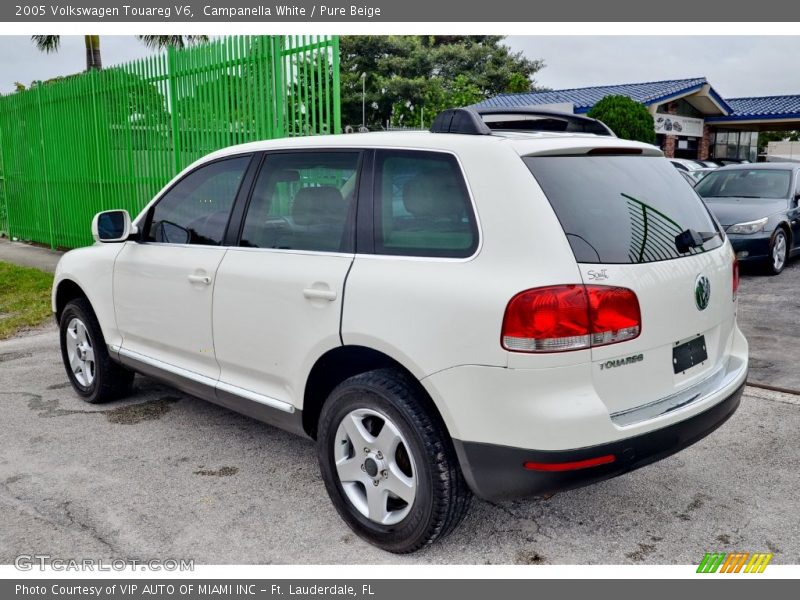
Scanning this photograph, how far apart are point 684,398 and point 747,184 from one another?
9155 mm

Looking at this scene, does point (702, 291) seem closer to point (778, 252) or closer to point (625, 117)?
point (778, 252)

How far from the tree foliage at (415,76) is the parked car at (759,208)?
85.4ft

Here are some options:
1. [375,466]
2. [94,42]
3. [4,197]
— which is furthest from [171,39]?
[375,466]

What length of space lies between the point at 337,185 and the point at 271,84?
4.75 m

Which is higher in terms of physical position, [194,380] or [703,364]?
[703,364]

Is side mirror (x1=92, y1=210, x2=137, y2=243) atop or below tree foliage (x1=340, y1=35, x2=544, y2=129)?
below

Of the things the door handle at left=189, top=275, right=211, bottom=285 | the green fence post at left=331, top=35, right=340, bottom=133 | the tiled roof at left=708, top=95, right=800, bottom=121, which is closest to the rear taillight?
the door handle at left=189, top=275, right=211, bottom=285

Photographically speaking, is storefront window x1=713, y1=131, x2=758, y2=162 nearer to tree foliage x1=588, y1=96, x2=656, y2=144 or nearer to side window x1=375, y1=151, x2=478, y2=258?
tree foliage x1=588, y1=96, x2=656, y2=144

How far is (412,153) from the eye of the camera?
319 cm

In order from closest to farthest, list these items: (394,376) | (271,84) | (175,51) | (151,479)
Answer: (394,376), (151,479), (271,84), (175,51)

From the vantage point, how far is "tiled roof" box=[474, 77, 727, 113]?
26397 mm

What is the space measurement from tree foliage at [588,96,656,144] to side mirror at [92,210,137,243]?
61.1 ft

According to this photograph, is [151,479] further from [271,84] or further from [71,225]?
[71,225]

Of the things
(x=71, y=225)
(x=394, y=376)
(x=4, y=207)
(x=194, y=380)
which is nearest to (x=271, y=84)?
(x=194, y=380)
